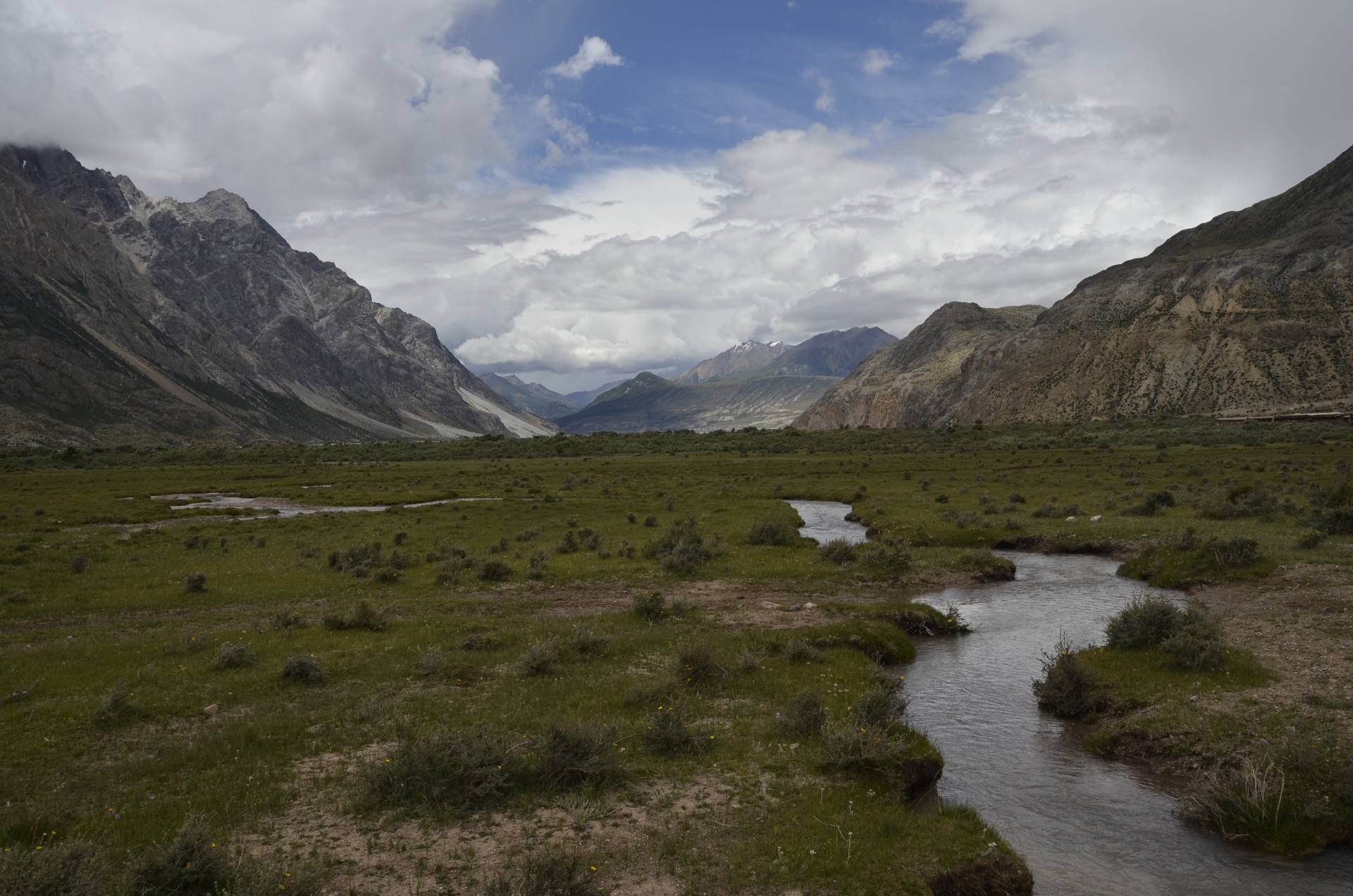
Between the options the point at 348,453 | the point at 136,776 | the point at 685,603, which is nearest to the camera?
the point at 136,776

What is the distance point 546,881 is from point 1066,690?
14.1 m

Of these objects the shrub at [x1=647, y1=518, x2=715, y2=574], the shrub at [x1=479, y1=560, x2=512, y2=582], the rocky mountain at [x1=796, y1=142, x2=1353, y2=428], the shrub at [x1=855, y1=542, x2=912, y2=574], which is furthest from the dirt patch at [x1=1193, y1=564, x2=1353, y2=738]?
the rocky mountain at [x1=796, y1=142, x2=1353, y2=428]

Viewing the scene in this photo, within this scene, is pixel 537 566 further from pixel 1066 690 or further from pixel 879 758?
pixel 1066 690

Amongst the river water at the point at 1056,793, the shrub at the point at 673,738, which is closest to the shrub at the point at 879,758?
the river water at the point at 1056,793

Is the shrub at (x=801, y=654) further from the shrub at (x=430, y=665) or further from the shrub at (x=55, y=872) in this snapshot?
the shrub at (x=55, y=872)

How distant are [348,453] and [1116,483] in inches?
5253

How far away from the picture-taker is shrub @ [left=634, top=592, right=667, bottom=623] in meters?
25.8

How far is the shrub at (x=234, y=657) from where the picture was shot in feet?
66.2

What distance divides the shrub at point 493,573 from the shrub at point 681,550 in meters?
7.17

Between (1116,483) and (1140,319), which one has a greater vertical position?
(1140,319)

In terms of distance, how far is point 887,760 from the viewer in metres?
14.7

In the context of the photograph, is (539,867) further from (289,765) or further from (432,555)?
(432,555)

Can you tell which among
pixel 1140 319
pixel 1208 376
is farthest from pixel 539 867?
pixel 1140 319

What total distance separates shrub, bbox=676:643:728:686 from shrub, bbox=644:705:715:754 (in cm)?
349
